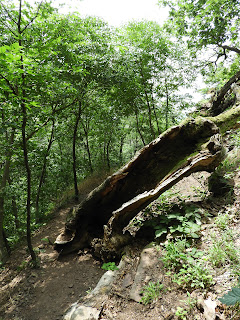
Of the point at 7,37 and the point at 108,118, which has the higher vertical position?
the point at 7,37

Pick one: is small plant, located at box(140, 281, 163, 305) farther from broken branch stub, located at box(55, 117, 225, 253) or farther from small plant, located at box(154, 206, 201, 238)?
broken branch stub, located at box(55, 117, 225, 253)

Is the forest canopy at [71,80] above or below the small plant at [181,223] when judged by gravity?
above

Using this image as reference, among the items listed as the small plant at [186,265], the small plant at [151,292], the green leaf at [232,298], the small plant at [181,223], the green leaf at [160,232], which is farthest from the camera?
the green leaf at [160,232]

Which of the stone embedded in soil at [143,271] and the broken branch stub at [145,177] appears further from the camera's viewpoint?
the broken branch stub at [145,177]

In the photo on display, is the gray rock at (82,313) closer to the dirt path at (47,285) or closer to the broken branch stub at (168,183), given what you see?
the dirt path at (47,285)

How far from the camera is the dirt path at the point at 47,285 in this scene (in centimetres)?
382

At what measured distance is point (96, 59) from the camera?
717 centimetres

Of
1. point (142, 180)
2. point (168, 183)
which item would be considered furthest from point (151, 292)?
point (142, 180)

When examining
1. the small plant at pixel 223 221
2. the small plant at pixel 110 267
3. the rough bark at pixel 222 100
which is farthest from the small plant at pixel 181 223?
the rough bark at pixel 222 100

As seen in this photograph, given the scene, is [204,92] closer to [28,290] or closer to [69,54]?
[69,54]

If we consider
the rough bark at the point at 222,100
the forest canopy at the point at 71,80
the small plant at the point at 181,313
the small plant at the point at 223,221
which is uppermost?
the forest canopy at the point at 71,80

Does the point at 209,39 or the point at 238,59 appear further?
the point at 238,59

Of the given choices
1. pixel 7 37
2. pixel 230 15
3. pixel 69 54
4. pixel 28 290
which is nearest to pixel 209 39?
pixel 230 15

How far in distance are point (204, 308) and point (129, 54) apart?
847 centimetres
